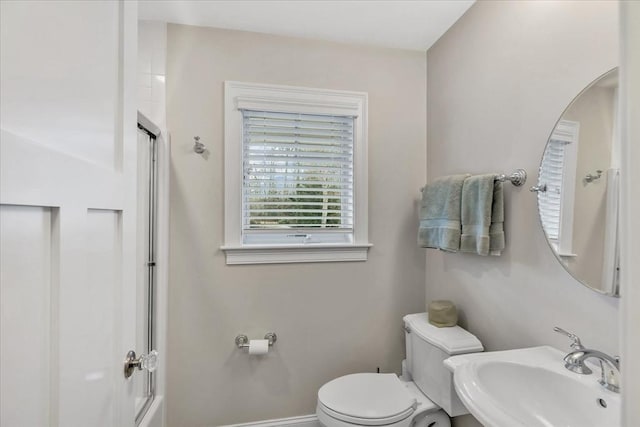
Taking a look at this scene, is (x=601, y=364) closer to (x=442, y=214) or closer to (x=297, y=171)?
(x=442, y=214)

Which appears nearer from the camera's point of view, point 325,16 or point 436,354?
point 436,354

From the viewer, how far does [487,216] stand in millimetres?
1436

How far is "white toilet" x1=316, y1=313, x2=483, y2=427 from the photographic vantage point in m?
1.44

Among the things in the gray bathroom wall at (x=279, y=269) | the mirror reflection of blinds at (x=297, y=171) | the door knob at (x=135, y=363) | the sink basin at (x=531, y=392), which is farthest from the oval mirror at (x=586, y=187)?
the door knob at (x=135, y=363)

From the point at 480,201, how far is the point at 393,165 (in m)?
0.70

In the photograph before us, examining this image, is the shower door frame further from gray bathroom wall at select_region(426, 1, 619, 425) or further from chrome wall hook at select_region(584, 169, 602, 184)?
chrome wall hook at select_region(584, 169, 602, 184)

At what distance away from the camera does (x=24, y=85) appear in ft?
1.47

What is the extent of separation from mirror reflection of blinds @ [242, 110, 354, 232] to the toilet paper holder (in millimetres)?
627

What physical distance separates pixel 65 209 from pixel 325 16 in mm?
1692

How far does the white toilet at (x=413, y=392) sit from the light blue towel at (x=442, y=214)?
444 mm

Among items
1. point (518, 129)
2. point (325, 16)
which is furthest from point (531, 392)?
point (325, 16)

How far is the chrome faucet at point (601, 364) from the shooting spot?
93cm

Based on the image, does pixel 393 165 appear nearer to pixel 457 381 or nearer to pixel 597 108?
pixel 597 108

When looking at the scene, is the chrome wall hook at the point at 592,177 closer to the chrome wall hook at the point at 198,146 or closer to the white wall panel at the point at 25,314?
the white wall panel at the point at 25,314
